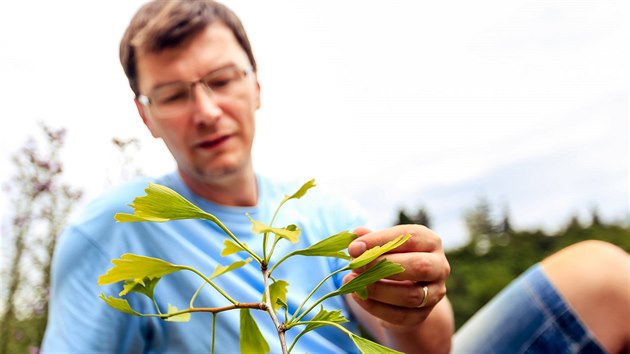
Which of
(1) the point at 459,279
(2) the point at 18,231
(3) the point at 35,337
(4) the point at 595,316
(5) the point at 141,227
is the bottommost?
(1) the point at 459,279

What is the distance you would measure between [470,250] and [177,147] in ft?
24.3

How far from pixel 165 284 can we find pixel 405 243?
660 millimetres

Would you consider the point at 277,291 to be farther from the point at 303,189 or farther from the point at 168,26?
the point at 168,26

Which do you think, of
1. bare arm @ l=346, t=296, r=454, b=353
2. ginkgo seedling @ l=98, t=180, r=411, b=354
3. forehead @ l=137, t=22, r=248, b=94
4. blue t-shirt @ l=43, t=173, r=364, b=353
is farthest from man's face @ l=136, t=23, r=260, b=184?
ginkgo seedling @ l=98, t=180, r=411, b=354

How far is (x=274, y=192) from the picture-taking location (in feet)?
4.98

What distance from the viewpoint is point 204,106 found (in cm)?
116

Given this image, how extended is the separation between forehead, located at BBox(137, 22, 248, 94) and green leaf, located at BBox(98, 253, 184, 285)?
2.50ft

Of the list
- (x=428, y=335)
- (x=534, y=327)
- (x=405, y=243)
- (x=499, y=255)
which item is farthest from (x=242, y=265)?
(x=499, y=255)

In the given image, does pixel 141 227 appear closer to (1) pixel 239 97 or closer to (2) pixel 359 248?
(1) pixel 239 97

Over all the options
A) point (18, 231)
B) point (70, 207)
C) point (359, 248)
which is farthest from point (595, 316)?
point (18, 231)

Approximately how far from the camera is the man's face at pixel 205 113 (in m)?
1.18

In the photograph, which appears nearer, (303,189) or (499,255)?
(303,189)

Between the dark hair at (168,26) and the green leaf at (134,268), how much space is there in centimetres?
83

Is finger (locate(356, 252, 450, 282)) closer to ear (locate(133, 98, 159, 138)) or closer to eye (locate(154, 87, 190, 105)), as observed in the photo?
eye (locate(154, 87, 190, 105))
